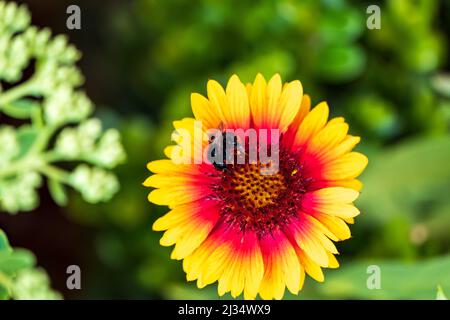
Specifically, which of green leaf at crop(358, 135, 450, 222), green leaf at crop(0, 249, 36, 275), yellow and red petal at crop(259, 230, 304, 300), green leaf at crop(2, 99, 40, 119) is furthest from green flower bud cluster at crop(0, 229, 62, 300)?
green leaf at crop(358, 135, 450, 222)

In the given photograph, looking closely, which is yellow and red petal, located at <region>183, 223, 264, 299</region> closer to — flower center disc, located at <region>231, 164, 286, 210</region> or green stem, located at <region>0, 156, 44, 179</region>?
flower center disc, located at <region>231, 164, 286, 210</region>

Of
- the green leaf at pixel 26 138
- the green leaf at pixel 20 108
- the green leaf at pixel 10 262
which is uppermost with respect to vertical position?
the green leaf at pixel 20 108

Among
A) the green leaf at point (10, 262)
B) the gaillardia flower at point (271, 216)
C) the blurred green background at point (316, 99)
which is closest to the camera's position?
the gaillardia flower at point (271, 216)

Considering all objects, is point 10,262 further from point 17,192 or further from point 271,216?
point 271,216

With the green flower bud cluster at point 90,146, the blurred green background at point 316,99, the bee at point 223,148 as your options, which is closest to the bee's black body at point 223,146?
the bee at point 223,148

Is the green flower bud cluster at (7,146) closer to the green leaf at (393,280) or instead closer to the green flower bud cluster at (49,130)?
the green flower bud cluster at (49,130)

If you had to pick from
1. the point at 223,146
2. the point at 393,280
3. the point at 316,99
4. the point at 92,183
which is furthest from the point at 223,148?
the point at 316,99

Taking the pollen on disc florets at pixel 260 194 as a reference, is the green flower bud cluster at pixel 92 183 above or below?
above
